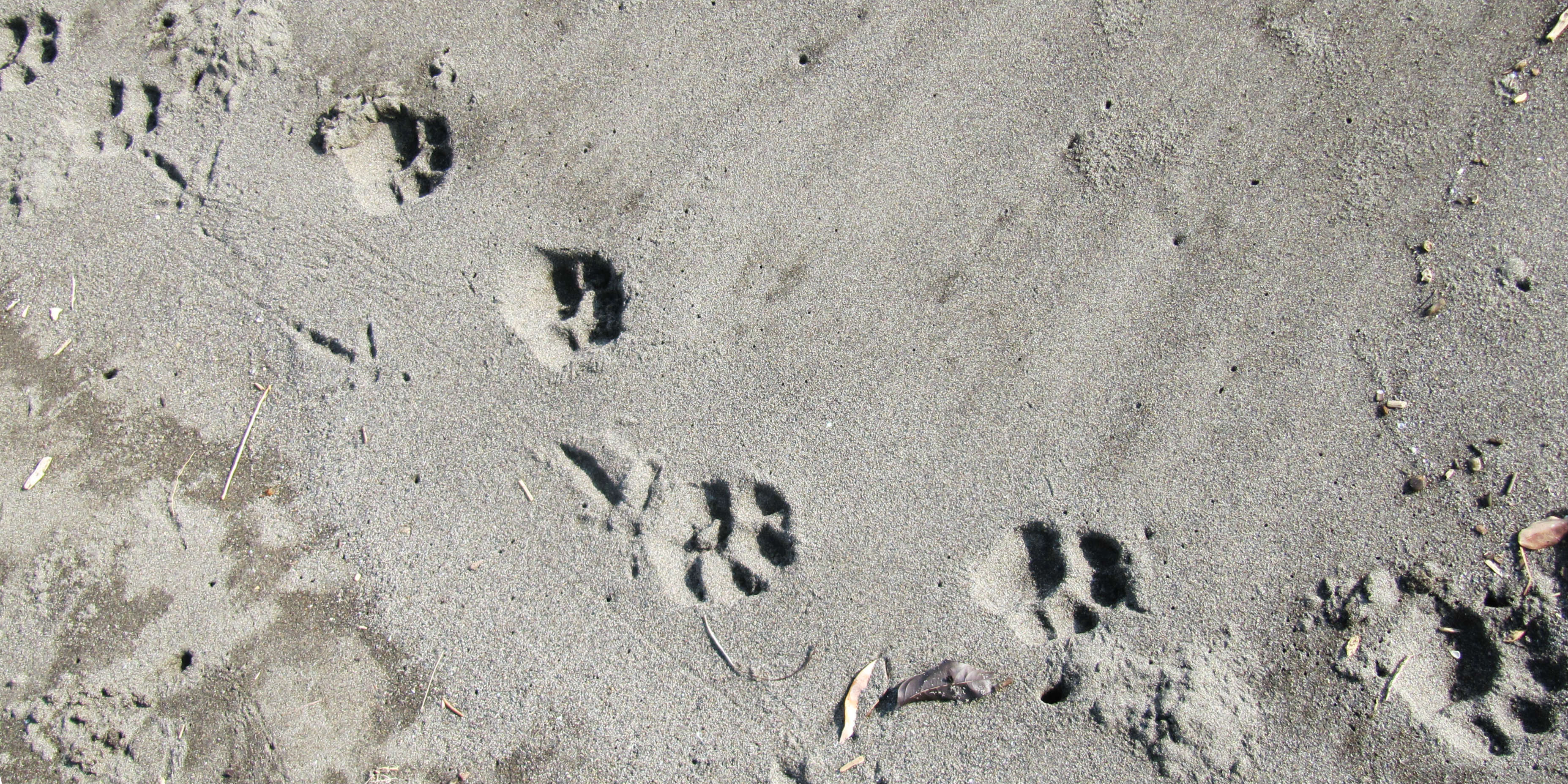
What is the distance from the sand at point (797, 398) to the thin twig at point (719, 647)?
11mm

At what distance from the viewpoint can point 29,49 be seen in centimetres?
274

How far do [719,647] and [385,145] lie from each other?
182 cm

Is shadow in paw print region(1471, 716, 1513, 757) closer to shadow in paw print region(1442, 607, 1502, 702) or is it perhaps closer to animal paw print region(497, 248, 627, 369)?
shadow in paw print region(1442, 607, 1502, 702)

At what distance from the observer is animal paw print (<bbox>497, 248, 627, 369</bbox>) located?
93.9 inches

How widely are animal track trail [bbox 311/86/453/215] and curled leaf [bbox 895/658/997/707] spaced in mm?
1956

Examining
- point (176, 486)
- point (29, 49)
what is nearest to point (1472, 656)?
point (176, 486)

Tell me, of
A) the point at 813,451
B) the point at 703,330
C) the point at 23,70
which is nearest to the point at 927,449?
the point at 813,451

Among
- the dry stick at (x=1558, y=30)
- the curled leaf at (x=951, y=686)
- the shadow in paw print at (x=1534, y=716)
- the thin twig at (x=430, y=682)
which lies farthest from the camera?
the dry stick at (x=1558, y=30)

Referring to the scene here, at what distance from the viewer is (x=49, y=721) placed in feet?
7.18

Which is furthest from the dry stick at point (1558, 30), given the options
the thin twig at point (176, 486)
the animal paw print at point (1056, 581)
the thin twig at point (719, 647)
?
the thin twig at point (176, 486)

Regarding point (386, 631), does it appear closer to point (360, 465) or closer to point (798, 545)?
point (360, 465)

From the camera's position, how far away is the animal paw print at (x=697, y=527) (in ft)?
7.20

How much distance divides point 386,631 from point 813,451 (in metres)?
1.22

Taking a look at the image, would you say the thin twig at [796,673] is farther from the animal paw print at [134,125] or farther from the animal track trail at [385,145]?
the animal paw print at [134,125]
